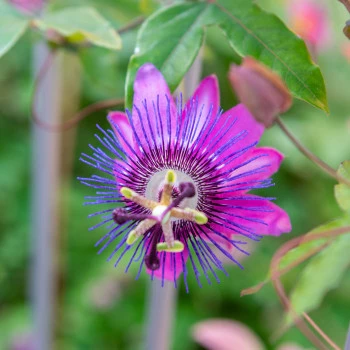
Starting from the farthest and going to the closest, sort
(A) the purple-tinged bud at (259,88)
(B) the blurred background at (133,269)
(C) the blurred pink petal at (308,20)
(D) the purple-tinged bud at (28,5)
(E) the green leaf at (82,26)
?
(B) the blurred background at (133,269) < (C) the blurred pink petal at (308,20) < (D) the purple-tinged bud at (28,5) < (E) the green leaf at (82,26) < (A) the purple-tinged bud at (259,88)

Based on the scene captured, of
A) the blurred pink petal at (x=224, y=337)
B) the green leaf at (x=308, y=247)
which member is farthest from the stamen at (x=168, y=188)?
the blurred pink petal at (x=224, y=337)

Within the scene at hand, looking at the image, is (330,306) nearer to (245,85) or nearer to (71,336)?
(71,336)

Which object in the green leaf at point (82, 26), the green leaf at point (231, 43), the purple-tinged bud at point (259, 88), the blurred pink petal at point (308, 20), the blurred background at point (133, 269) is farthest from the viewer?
the blurred background at point (133, 269)

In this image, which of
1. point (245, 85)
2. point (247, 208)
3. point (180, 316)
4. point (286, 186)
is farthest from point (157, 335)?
point (286, 186)

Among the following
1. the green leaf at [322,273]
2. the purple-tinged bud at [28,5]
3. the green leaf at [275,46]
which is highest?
the purple-tinged bud at [28,5]

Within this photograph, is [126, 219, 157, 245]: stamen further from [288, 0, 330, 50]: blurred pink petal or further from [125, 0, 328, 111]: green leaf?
[288, 0, 330, 50]: blurred pink petal

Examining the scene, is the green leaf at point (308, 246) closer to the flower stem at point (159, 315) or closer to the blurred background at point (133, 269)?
the flower stem at point (159, 315)

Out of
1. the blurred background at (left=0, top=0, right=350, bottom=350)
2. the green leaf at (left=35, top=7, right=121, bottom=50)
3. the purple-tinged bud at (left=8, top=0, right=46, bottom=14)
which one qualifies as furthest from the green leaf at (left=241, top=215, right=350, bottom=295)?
the blurred background at (left=0, top=0, right=350, bottom=350)

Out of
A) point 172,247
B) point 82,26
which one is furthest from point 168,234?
point 82,26
